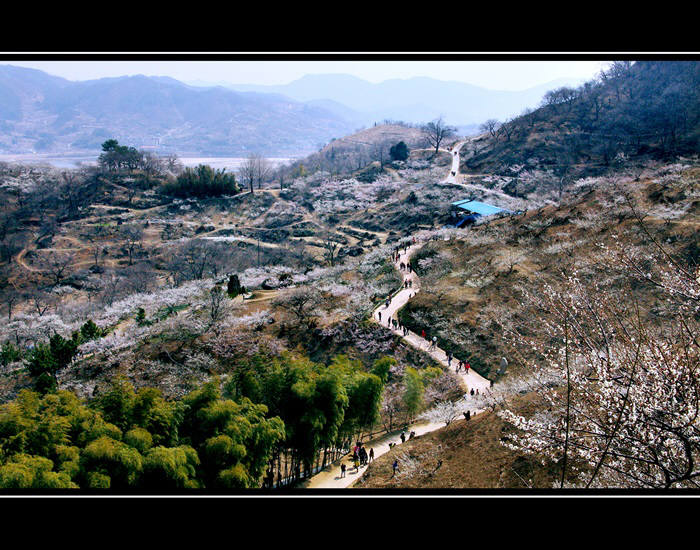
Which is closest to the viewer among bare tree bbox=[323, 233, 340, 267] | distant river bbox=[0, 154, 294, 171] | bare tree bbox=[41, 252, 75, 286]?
bare tree bbox=[41, 252, 75, 286]

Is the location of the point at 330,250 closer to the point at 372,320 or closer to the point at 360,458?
the point at 372,320

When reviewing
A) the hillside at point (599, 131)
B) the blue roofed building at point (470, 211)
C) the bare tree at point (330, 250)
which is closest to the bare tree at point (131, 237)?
the bare tree at point (330, 250)

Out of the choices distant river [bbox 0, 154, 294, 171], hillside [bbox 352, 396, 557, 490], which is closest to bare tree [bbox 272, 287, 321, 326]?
hillside [bbox 352, 396, 557, 490]

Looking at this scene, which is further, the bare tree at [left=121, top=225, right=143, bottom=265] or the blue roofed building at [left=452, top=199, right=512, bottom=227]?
the bare tree at [left=121, top=225, right=143, bottom=265]

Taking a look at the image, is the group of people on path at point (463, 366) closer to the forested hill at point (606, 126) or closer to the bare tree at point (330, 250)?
the bare tree at point (330, 250)

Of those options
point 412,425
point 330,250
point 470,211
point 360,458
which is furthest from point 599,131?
point 360,458

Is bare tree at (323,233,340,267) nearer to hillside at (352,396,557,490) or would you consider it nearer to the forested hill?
hillside at (352,396,557,490)

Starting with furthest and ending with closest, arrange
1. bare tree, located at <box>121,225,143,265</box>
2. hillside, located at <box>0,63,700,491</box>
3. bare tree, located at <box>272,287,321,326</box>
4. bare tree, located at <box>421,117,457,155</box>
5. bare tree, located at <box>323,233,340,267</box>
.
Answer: bare tree, located at <box>421,117,457,155</box> → bare tree, located at <box>121,225,143,265</box> → bare tree, located at <box>323,233,340,267</box> → bare tree, located at <box>272,287,321,326</box> → hillside, located at <box>0,63,700,491</box>
